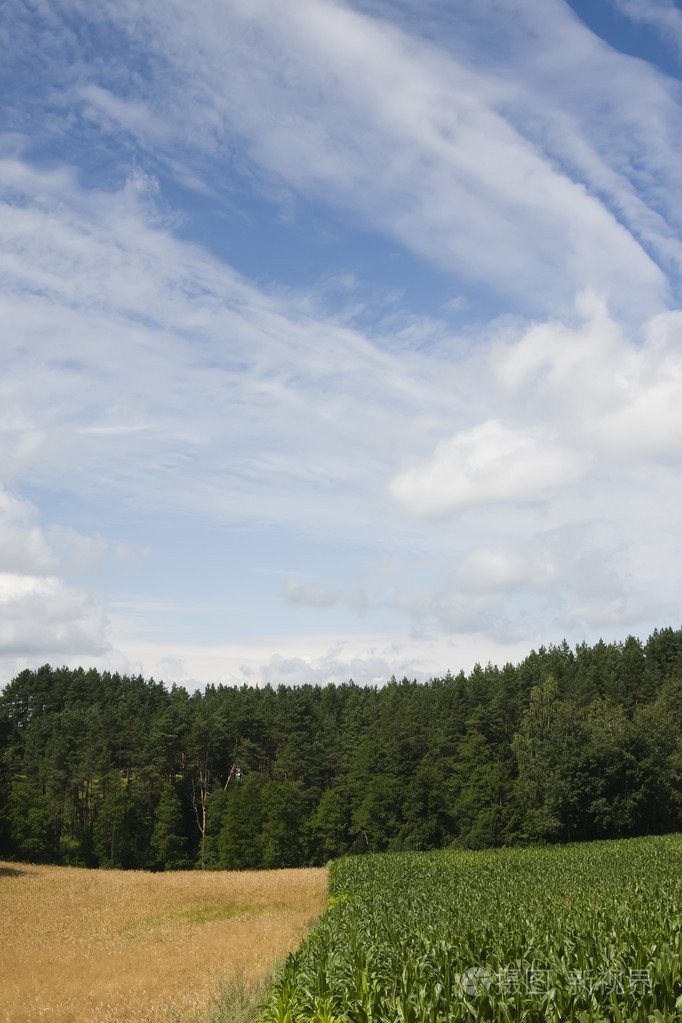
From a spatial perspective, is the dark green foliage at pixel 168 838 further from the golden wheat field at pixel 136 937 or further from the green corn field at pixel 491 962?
the green corn field at pixel 491 962

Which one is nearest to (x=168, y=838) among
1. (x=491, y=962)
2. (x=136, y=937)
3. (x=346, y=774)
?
(x=346, y=774)

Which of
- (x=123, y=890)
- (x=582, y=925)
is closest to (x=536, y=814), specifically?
(x=123, y=890)

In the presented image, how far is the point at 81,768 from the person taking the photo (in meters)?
72.5

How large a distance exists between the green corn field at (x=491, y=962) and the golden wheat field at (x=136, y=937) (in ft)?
15.8

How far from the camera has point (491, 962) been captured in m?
10.9

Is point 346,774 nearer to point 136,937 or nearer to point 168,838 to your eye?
point 168,838

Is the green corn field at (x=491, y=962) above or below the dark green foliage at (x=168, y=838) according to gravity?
above

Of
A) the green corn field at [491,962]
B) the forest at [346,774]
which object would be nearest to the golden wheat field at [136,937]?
the green corn field at [491,962]

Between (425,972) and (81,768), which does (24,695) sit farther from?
(425,972)

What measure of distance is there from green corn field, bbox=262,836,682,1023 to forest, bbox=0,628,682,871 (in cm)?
4303

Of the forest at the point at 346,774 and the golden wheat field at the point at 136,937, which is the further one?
the forest at the point at 346,774

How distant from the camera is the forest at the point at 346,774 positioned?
61.3m

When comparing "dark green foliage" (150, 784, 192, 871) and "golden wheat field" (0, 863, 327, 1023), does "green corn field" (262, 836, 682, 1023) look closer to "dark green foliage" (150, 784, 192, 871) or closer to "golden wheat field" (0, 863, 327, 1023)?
"golden wheat field" (0, 863, 327, 1023)

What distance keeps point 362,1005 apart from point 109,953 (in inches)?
765
